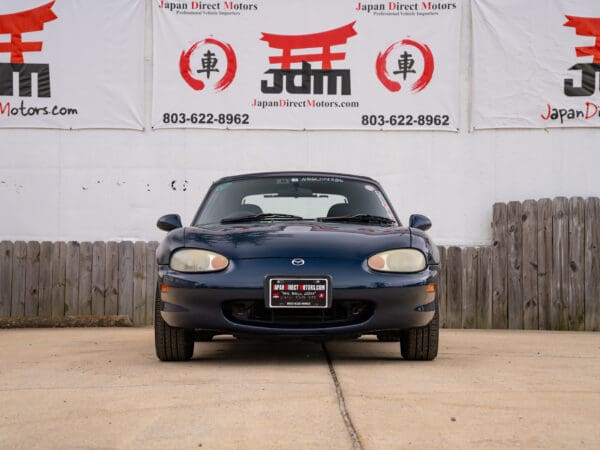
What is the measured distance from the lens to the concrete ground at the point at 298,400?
348 cm

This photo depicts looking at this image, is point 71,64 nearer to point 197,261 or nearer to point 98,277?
Result: point 98,277

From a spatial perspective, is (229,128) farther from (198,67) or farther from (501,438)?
(501,438)

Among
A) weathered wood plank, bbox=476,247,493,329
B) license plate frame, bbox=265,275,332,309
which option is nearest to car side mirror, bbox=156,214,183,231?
license plate frame, bbox=265,275,332,309

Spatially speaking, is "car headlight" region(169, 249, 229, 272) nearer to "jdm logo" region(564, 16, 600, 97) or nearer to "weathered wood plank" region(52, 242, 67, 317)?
"weathered wood plank" region(52, 242, 67, 317)

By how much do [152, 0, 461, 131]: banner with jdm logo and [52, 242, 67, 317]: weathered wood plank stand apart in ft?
6.24

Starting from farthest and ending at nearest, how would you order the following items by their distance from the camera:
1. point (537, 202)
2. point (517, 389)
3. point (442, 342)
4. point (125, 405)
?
point (537, 202)
point (442, 342)
point (517, 389)
point (125, 405)

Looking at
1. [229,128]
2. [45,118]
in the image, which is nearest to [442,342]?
[229,128]

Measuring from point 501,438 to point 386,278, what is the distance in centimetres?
221

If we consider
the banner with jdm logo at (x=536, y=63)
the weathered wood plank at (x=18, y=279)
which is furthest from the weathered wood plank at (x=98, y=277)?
the banner with jdm logo at (x=536, y=63)

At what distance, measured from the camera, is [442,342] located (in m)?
8.12

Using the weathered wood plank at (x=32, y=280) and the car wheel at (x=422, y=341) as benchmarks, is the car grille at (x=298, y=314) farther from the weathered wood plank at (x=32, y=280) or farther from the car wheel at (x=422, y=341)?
the weathered wood plank at (x=32, y=280)

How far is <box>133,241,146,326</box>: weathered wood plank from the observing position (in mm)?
10797

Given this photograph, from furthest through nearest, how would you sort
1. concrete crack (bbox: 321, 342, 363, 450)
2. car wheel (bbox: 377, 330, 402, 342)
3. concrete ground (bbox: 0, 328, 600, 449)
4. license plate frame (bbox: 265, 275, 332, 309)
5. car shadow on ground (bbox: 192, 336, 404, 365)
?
car shadow on ground (bbox: 192, 336, 404, 365) → car wheel (bbox: 377, 330, 402, 342) → license plate frame (bbox: 265, 275, 332, 309) → concrete ground (bbox: 0, 328, 600, 449) → concrete crack (bbox: 321, 342, 363, 450)

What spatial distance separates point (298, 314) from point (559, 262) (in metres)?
5.85
